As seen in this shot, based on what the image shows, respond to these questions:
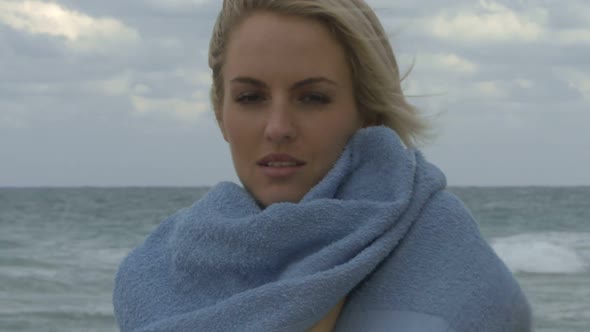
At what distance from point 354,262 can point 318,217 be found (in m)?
0.08

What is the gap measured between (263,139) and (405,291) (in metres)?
0.31

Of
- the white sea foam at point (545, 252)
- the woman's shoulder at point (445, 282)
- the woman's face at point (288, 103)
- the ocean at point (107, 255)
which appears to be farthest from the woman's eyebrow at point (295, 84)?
the white sea foam at point (545, 252)

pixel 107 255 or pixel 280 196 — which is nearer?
pixel 280 196

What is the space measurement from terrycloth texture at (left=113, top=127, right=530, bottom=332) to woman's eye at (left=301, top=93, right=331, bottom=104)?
76 mm

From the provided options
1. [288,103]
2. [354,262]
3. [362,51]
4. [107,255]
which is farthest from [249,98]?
[107,255]

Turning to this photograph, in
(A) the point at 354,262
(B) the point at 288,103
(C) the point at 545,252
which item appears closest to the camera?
(A) the point at 354,262

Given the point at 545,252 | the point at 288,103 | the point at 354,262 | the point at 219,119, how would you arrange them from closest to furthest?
the point at 354,262
the point at 288,103
the point at 219,119
the point at 545,252

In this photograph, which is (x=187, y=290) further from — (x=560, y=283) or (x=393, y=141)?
(x=560, y=283)

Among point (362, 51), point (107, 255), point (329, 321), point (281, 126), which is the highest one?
point (362, 51)

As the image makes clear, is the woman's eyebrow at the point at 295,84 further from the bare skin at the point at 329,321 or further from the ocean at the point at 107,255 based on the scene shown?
the ocean at the point at 107,255

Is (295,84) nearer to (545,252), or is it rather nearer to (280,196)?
(280,196)

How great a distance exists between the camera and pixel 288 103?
1.55m

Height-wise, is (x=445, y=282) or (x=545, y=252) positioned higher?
(x=445, y=282)

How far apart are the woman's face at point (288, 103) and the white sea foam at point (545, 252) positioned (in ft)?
36.3
